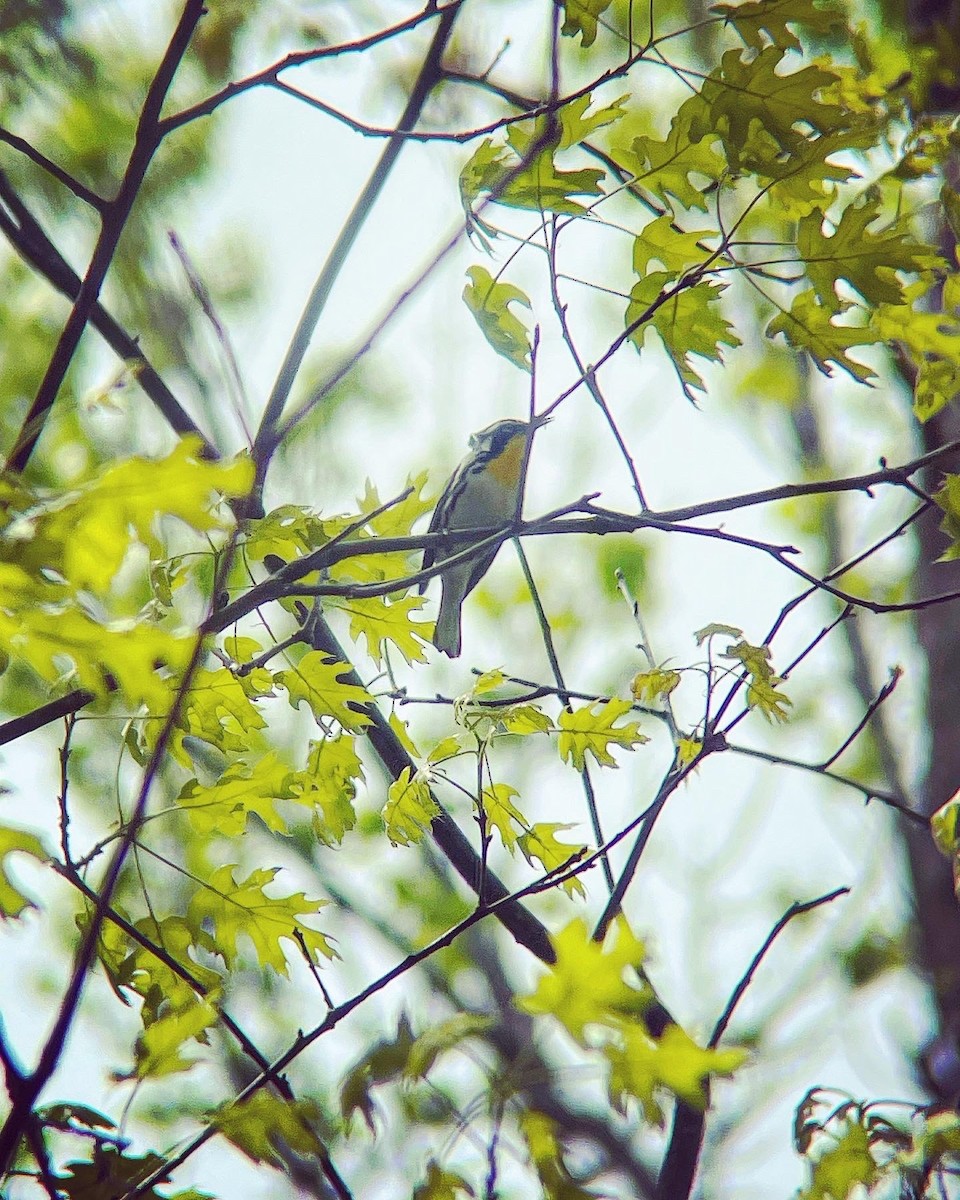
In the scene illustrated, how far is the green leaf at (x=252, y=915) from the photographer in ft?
5.18

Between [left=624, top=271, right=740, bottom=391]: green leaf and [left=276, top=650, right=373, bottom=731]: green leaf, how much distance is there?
2.17 feet

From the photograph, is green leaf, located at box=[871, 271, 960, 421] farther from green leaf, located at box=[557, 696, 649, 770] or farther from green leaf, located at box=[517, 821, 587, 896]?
green leaf, located at box=[517, 821, 587, 896]

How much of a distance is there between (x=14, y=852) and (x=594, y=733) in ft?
2.70

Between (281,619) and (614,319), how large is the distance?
8.99 ft

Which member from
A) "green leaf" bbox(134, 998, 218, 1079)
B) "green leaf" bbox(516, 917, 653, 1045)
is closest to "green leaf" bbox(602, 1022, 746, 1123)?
"green leaf" bbox(516, 917, 653, 1045)

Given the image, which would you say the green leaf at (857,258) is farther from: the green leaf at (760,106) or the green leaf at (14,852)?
the green leaf at (14,852)

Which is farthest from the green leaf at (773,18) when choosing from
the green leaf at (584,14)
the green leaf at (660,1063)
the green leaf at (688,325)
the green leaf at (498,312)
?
the green leaf at (660,1063)

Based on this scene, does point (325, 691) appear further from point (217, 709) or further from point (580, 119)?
point (580, 119)

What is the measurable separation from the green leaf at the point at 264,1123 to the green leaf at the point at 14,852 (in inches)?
13.0

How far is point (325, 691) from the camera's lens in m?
1.63

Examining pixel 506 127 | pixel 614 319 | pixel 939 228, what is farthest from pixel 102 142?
pixel 506 127

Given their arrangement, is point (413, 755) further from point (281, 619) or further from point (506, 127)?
point (281, 619)

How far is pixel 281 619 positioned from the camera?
512 centimetres

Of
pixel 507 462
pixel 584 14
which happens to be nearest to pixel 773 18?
pixel 584 14
